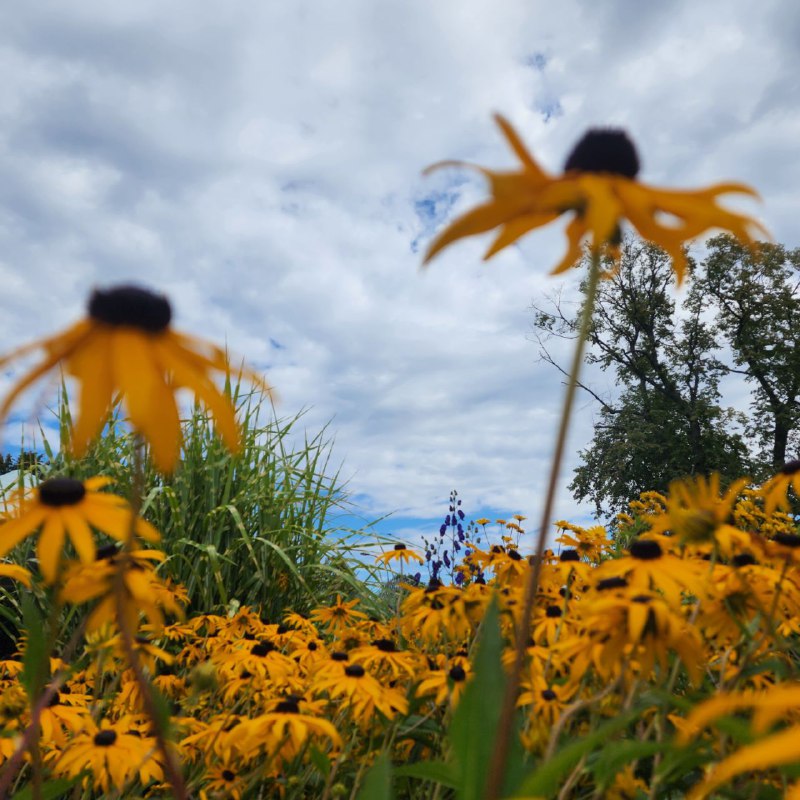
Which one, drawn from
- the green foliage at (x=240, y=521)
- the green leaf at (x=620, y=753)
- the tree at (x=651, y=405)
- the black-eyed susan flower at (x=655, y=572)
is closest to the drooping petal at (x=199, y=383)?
the green leaf at (x=620, y=753)

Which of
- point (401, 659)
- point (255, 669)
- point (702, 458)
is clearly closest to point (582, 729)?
point (401, 659)

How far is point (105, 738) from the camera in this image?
1464 mm

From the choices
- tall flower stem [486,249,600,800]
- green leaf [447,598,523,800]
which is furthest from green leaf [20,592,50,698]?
tall flower stem [486,249,600,800]

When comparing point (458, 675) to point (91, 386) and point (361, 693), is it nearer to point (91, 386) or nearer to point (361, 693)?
point (361, 693)

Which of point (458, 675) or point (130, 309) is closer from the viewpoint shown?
point (130, 309)

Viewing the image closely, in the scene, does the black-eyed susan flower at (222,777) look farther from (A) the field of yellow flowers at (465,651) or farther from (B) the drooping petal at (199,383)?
(B) the drooping petal at (199,383)

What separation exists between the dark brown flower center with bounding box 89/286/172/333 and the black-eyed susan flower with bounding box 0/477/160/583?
0.28 meters

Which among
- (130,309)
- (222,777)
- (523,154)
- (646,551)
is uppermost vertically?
(523,154)

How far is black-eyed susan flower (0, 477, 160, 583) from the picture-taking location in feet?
3.27

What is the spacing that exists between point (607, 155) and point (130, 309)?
604 millimetres

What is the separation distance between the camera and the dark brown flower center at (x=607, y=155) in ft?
2.57

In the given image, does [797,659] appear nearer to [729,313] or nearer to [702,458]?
[702,458]

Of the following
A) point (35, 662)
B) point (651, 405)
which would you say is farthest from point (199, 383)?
point (651, 405)

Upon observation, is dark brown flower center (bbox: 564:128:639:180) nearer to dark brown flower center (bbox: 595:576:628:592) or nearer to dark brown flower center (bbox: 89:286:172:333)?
dark brown flower center (bbox: 89:286:172:333)
